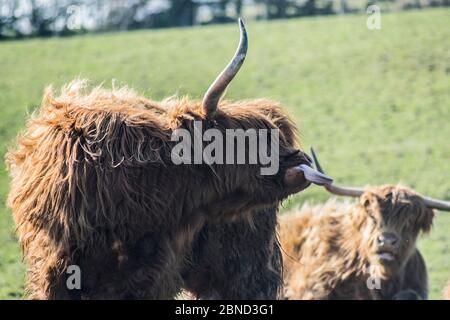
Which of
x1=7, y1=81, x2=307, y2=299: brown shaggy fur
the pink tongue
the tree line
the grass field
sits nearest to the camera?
x1=7, y1=81, x2=307, y2=299: brown shaggy fur

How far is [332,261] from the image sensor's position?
8938 mm

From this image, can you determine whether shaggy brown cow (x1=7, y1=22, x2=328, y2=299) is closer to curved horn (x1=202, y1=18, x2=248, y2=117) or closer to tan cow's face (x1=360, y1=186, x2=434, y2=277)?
curved horn (x1=202, y1=18, x2=248, y2=117)

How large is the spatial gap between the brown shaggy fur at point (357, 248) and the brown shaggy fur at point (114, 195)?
3535mm

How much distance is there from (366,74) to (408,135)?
234 inches

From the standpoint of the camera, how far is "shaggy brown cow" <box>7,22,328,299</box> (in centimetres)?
459

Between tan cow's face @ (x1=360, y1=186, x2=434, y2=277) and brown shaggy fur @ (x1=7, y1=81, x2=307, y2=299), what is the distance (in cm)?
348

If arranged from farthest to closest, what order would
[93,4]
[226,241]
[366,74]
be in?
[93,4] < [366,74] < [226,241]

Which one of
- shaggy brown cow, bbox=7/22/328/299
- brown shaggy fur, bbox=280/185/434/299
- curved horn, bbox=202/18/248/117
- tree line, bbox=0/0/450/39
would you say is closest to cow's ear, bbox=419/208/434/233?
brown shaggy fur, bbox=280/185/434/299

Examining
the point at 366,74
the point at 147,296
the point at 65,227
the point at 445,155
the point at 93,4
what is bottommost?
the point at 147,296

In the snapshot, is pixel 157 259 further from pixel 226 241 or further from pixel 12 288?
pixel 12 288

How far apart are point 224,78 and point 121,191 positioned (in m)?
0.78

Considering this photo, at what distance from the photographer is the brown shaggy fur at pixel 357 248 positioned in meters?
8.39

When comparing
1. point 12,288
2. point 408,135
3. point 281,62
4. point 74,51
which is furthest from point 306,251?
point 74,51

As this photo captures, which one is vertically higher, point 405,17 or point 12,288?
point 405,17
